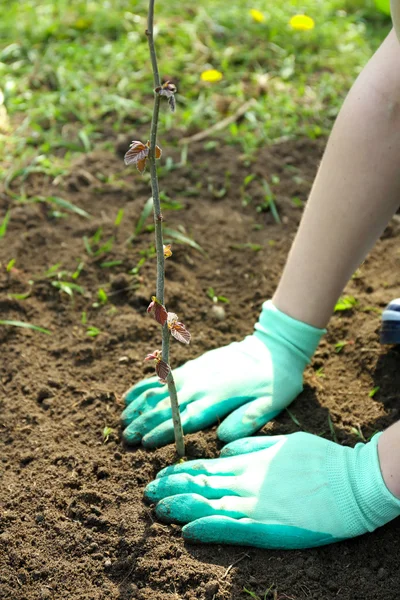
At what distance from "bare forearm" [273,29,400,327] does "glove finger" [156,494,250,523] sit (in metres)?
0.53

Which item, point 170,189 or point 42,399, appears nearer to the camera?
point 42,399

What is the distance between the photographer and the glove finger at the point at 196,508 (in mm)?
1503

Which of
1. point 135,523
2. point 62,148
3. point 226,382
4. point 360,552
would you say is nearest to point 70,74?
point 62,148

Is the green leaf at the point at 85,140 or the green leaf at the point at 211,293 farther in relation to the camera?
the green leaf at the point at 85,140

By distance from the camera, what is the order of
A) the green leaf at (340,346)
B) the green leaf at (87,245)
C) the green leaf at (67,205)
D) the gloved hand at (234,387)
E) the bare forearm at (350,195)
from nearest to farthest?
the bare forearm at (350,195) → the gloved hand at (234,387) → the green leaf at (340,346) → the green leaf at (87,245) → the green leaf at (67,205)

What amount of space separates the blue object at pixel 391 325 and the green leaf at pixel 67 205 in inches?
42.2

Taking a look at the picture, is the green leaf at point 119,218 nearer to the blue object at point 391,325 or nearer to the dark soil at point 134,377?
the dark soil at point 134,377

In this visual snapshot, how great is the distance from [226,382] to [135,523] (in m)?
0.43

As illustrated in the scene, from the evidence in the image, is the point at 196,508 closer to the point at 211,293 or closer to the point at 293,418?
the point at 293,418

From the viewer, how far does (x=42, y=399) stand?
6.01 feet

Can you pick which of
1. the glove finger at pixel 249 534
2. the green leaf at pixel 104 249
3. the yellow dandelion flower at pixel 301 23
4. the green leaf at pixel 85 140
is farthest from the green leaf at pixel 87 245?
the yellow dandelion flower at pixel 301 23

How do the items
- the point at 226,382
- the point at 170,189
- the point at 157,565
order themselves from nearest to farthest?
the point at 157,565 < the point at 226,382 < the point at 170,189

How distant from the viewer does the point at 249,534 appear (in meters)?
1.47

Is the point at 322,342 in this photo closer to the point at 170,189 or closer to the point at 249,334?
the point at 249,334
